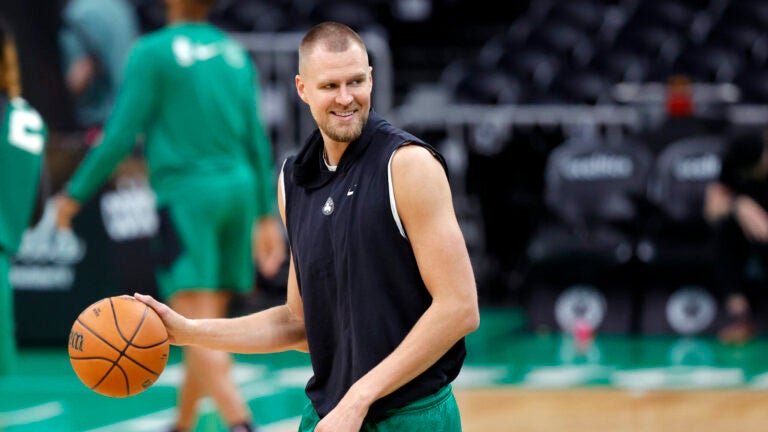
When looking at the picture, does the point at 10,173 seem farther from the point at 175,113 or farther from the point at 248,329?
the point at 248,329

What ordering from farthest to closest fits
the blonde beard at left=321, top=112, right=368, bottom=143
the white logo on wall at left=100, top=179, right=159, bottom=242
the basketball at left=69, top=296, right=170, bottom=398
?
the white logo on wall at left=100, top=179, right=159, bottom=242, the basketball at left=69, top=296, right=170, bottom=398, the blonde beard at left=321, top=112, right=368, bottom=143

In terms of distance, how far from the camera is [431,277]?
11.3 feet

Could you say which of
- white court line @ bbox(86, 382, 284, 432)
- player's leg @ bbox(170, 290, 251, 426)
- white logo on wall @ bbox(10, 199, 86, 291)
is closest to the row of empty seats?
white logo on wall @ bbox(10, 199, 86, 291)

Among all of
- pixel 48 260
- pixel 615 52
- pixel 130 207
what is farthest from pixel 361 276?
pixel 615 52

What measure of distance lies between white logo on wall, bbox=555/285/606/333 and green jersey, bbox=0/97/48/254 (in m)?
6.69

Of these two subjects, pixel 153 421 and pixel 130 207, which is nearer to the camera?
pixel 153 421

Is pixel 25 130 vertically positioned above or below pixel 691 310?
above

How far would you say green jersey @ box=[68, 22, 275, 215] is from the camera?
6.55m

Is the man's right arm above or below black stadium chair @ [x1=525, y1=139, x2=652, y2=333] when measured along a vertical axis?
above

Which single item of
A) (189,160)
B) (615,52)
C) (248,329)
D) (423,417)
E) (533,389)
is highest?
(615,52)

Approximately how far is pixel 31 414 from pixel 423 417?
5.01 metres

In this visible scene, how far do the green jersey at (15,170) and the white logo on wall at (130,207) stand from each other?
476 cm

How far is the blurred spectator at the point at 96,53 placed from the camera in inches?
412

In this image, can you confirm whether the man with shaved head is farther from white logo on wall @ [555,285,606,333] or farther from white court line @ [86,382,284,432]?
white logo on wall @ [555,285,606,333]
